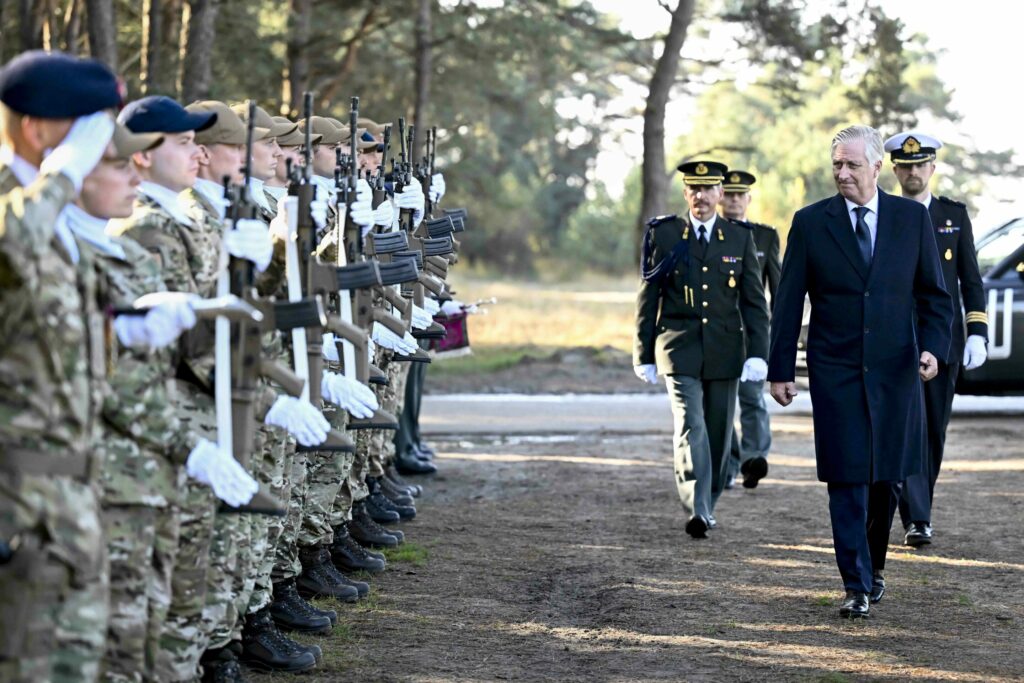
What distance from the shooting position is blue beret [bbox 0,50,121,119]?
4.31m

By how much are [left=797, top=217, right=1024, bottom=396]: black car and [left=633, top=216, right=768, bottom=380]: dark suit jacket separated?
4262mm

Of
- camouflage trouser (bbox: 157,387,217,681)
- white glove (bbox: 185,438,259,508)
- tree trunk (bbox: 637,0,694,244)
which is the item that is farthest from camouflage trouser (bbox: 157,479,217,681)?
tree trunk (bbox: 637,0,694,244)

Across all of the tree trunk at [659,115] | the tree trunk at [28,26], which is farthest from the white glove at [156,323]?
the tree trunk at [28,26]

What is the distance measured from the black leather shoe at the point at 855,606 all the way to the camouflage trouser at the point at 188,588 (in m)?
3.33

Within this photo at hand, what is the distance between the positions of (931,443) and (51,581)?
6.36 meters

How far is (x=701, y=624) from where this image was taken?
7480 mm

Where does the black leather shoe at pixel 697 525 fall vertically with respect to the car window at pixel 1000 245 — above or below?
below

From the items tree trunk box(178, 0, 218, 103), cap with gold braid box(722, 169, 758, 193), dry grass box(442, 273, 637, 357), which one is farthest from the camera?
dry grass box(442, 273, 637, 357)

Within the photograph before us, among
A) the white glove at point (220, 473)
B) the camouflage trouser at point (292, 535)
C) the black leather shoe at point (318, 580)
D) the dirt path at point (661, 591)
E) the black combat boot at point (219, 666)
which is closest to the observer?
the white glove at point (220, 473)

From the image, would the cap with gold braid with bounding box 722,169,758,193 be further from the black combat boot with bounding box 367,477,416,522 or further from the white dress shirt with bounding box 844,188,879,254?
the white dress shirt with bounding box 844,188,879,254

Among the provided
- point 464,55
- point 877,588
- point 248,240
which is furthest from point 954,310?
point 464,55

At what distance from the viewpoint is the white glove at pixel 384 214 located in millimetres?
8375

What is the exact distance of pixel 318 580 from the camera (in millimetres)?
7855

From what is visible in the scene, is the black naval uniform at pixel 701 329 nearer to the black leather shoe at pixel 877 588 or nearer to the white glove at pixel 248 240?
the black leather shoe at pixel 877 588
